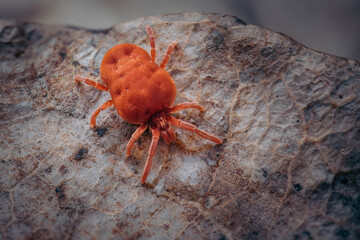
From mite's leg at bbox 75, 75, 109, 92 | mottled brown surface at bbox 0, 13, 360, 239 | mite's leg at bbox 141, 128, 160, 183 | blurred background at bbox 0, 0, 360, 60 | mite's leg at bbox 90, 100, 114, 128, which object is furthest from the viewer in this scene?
blurred background at bbox 0, 0, 360, 60

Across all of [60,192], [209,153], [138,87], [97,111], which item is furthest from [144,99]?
[60,192]

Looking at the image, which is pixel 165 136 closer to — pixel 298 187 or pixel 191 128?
pixel 191 128

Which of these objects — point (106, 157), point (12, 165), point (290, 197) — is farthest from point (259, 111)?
point (12, 165)

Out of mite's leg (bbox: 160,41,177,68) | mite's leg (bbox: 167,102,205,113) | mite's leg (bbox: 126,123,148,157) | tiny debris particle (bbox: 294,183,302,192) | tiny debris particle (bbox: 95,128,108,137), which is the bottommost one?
tiny debris particle (bbox: 95,128,108,137)

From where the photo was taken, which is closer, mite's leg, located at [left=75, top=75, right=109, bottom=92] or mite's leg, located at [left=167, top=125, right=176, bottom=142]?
mite's leg, located at [left=167, top=125, right=176, bottom=142]

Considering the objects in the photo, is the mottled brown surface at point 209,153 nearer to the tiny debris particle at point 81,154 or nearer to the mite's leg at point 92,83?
the tiny debris particle at point 81,154

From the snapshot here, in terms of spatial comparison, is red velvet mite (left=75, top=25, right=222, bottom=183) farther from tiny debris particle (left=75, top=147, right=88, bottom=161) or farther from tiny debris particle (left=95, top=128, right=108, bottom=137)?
tiny debris particle (left=75, top=147, right=88, bottom=161)

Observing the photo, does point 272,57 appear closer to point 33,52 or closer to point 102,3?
point 33,52

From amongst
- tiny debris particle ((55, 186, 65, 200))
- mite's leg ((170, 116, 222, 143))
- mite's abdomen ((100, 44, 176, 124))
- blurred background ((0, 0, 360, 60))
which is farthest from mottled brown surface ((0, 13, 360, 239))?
blurred background ((0, 0, 360, 60))
